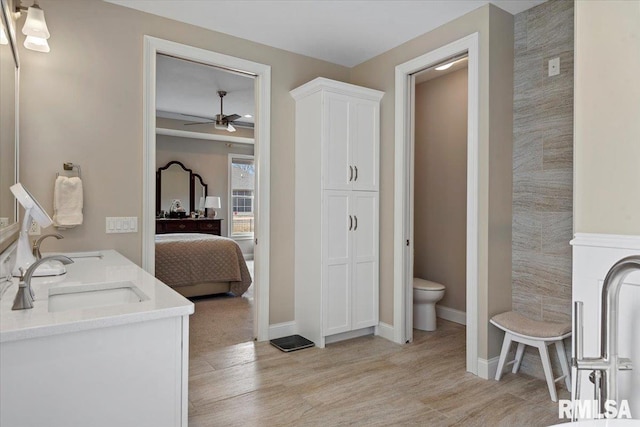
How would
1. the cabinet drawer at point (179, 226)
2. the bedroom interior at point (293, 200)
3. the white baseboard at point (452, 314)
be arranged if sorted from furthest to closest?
1. the cabinet drawer at point (179, 226)
2. the white baseboard at point (452, 314)
3. the bedroom interior at point (293, 200)

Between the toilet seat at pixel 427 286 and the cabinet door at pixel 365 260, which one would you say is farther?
the toilet seat at pixel 427 286

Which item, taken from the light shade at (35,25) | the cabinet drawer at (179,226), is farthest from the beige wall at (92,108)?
the cabinet drawer at (179,226)

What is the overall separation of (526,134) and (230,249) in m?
3.69

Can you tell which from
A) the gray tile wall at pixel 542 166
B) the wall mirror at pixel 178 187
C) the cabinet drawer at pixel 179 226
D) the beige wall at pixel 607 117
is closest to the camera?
the beige wall at pixel 607 117

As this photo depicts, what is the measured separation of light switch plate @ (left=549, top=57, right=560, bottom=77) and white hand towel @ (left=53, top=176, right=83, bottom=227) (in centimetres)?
334

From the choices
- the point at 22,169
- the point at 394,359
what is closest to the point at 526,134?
the point at 394,359

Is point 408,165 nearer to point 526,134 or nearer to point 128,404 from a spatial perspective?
point 526,134

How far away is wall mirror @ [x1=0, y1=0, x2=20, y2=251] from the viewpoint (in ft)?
6.34

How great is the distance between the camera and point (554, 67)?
2.76 meters

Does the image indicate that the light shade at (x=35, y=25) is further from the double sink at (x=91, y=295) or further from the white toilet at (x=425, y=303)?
the white toilet at (x=425, y=303)

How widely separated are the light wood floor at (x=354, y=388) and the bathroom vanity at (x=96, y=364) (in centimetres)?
108

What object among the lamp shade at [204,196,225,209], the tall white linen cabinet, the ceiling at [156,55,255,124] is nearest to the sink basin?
the tall white linen cabinet

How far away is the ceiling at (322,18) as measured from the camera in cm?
287

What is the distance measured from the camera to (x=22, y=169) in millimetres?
2574
